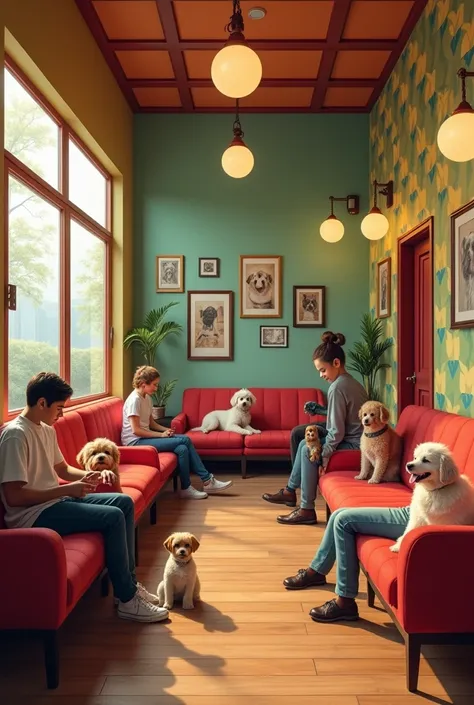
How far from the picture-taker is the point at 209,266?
680cm

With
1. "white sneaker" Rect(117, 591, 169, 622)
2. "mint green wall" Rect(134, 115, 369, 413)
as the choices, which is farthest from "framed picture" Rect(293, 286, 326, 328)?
"white sneaker" Rect(117, 591, 169, 622)

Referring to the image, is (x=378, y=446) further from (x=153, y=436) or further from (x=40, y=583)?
(x=40, y=583)

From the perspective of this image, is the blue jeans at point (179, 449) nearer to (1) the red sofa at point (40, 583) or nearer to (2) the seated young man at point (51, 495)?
(2) the seated young man at point (51, 495)

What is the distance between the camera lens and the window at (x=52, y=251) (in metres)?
3.60

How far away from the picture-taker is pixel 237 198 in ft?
22.3

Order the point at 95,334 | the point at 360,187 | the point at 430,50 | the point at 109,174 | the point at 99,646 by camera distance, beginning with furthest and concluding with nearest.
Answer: the point at 360,187
the point at 109,174
the point at 95,334
the point at 430,50
the point at 99,646

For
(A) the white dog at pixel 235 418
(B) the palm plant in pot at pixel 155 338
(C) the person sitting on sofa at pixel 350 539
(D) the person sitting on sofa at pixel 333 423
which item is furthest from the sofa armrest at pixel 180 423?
(C) the person sitting on sofa at pixel 350 539

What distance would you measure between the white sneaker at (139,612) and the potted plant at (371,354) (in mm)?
3678

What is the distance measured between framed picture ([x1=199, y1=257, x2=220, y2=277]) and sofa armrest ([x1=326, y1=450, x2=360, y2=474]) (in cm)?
321

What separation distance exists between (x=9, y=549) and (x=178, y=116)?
5.76 meters

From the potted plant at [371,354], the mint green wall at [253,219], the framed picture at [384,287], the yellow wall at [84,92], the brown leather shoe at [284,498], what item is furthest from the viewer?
the mint green wall at [253,219]

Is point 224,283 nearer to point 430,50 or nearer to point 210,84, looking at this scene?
point 210,84

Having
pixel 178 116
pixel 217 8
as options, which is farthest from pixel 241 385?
pixel 217 8

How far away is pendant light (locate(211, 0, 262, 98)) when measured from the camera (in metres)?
3.01
